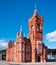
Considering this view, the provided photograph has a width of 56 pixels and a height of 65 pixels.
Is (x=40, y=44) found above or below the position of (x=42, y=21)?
below

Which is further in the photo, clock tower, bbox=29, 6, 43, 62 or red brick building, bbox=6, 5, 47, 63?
clock tower, bbox=29, 6, 43, 62

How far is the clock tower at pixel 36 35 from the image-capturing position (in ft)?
189

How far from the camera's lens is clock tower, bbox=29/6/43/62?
189 ft

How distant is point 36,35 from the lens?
5897 centimetres

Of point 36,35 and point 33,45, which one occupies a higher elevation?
point 36,35

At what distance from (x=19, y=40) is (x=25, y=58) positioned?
6688mm

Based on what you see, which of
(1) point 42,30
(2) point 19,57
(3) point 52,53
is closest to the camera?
(2) point 19,57

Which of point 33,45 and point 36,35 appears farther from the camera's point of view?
point 36,35

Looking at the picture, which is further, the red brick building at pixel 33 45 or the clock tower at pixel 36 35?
the clock tower at pixel 36 35

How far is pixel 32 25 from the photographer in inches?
2413

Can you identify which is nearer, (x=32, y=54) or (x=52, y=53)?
(x=32, y=54)

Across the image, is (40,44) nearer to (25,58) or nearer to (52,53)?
(25,58)

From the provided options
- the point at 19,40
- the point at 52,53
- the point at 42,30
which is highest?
the point at 42,30

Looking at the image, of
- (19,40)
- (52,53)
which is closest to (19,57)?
(19,40)
